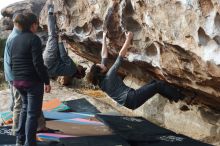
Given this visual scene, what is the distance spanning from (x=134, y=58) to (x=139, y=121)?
171cm

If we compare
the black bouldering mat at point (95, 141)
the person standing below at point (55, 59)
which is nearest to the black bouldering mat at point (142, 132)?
the black bouldering mat at point (95, 141)

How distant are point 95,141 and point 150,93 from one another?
1.12 m

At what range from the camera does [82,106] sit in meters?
9.66

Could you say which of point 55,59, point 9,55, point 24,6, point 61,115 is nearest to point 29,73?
point 9,55

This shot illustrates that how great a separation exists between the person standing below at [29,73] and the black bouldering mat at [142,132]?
170 cm

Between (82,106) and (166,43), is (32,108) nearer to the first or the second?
(166,43)

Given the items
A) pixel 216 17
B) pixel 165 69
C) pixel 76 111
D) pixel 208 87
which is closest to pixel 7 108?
pixel 76 111

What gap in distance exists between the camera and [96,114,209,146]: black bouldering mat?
6.67 metres

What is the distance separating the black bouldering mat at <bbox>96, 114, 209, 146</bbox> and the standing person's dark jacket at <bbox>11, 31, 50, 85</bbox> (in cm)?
195

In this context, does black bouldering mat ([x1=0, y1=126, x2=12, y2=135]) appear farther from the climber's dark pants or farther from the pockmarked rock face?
the pockmarked rock face

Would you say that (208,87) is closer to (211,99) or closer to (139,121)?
(211,99)

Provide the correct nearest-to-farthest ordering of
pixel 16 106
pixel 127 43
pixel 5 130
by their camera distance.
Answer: pixel 16 106, pixel 127 43, pixel 5 130

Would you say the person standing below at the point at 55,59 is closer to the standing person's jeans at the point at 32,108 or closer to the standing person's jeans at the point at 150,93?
the standing person's jeans at the point at 32,108

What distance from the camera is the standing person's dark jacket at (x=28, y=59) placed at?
5.53 meters
